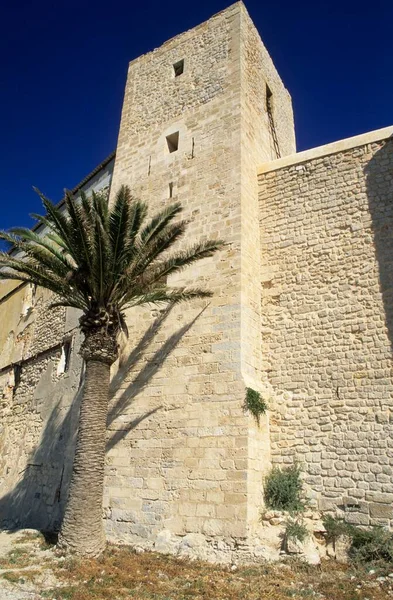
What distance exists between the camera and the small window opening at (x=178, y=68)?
39.7 ft

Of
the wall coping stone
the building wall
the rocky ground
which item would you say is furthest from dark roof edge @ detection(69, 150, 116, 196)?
the rocky ground

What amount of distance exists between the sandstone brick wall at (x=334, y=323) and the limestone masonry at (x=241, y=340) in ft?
0.08

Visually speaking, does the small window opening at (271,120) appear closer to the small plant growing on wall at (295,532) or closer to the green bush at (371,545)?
the small plant growing on wall at (295,532)

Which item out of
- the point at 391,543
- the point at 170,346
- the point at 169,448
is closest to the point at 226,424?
the point at 169,448

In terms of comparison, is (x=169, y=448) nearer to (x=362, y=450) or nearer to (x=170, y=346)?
(x=170, y=346)

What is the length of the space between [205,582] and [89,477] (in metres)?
2.53

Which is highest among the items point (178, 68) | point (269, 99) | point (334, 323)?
point (178, 68)

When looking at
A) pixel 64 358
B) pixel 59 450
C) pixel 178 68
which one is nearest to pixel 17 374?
pixel 64 358

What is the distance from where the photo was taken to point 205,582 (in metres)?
6.14

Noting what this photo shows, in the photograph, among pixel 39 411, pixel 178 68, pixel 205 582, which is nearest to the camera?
pixel 205 582

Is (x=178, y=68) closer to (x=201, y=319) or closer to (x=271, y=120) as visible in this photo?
(x=271, y=120)

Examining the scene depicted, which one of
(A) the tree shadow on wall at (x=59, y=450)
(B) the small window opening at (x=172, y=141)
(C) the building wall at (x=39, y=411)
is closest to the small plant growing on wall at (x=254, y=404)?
(A) the tree shadow on wall at (x=59, y=450)

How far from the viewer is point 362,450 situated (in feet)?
25.2

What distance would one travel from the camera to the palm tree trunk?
7367mm
